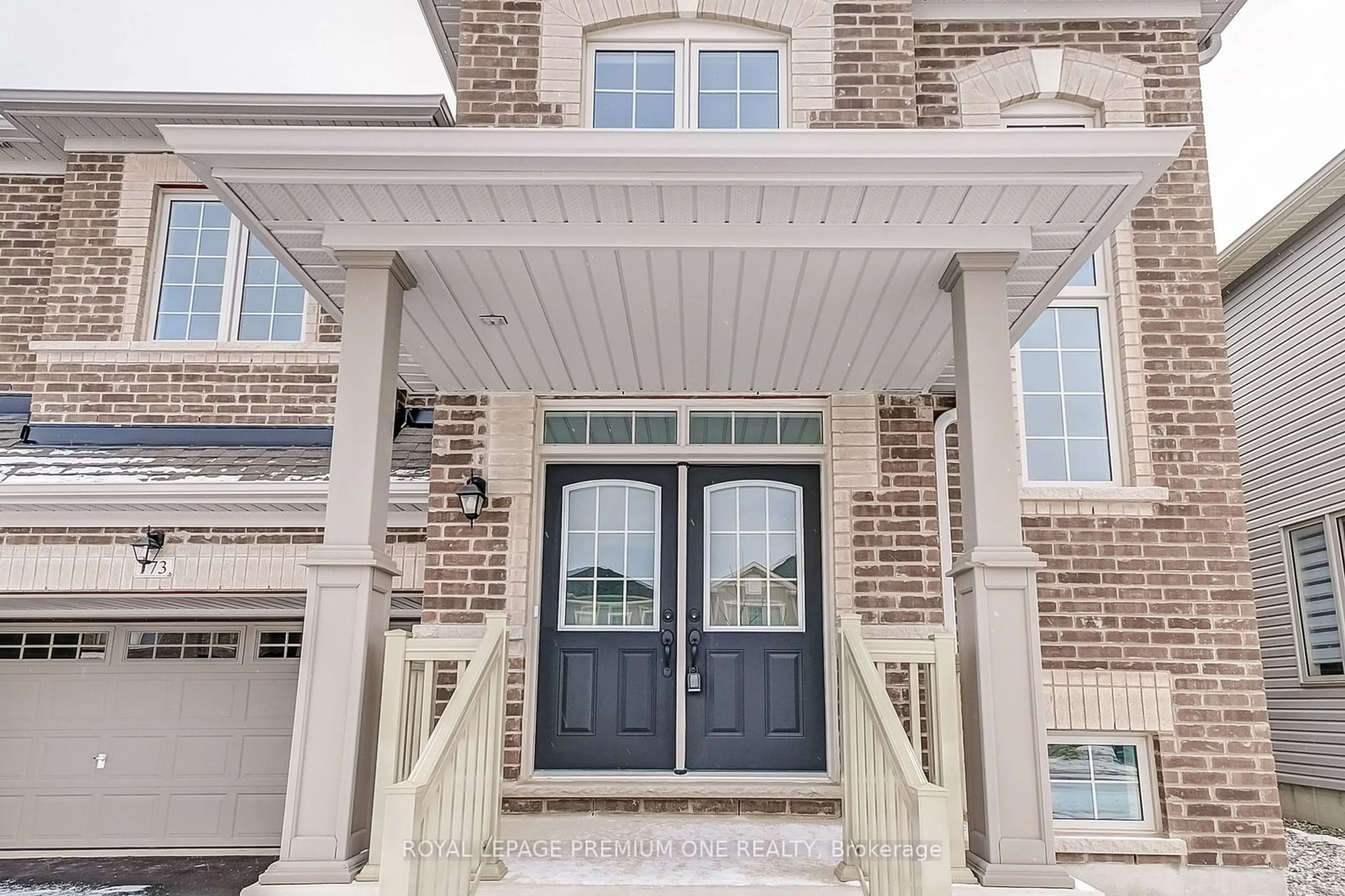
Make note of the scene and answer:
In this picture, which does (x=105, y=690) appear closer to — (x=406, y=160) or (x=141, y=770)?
(x=141, y=770)

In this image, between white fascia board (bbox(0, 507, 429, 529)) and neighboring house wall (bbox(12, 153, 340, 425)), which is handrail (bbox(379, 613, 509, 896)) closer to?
white fascia board (bbox(0, 507, 429, 529))

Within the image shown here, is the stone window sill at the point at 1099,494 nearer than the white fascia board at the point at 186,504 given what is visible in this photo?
Yes

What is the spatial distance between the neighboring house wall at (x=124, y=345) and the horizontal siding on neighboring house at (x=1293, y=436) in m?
9.17

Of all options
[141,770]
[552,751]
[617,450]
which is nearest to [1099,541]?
[617,450]

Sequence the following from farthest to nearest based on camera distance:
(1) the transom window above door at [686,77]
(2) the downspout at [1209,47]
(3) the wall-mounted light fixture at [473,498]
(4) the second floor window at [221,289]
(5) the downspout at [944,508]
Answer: (4) the second floor window at [221,289]
(2) the downspout at [1209,47]
(1) the transom window above door at [686,77]
(5) the downspout at [944,508]
(3) the wall-mounted light fixture at [473,498]

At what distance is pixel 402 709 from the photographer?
3.84m

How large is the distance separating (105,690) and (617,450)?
16.1 ft

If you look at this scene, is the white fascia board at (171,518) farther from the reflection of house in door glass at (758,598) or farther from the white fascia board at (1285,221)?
the white fascia board at (1285,221)

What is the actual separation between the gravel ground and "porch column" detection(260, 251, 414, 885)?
253 inches

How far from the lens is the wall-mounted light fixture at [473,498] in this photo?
20.5ft

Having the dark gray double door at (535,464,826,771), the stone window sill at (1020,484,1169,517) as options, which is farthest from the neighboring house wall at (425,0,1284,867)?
the dark gray double door at (535,464,826,771)

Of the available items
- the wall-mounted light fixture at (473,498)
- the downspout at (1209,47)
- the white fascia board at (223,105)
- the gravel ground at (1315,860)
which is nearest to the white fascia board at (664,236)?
the wall-mounted light fixture at (473,498)

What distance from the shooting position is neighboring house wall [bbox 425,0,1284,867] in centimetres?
610

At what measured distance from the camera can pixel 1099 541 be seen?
6.30m
